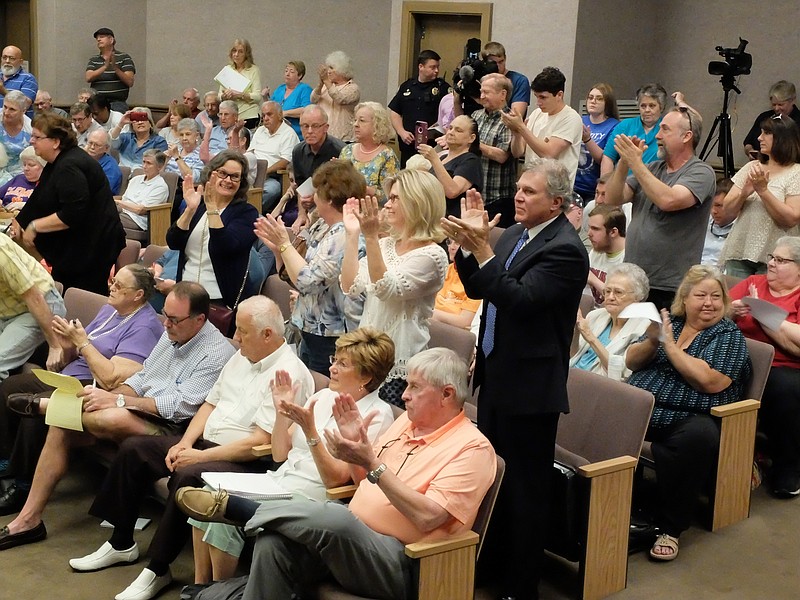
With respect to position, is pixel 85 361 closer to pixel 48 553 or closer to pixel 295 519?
pixel 48 553

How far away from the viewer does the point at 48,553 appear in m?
3.64

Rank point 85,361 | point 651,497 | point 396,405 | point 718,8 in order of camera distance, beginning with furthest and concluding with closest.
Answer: point 718,8
point 85,361
point 651,497
point 396,405

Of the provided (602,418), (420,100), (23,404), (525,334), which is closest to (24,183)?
(420,100)

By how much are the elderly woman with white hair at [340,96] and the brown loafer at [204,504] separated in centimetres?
479

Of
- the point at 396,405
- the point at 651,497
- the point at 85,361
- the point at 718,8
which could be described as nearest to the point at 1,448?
the point at 85,361

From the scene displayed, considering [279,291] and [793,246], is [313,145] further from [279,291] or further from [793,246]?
[793,246]

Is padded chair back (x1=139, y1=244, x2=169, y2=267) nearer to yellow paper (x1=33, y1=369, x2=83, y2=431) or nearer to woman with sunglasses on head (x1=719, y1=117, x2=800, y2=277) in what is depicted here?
yellow paper (x1=33, y1=369, x2=83, y2=431)

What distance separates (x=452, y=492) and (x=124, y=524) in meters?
1.35

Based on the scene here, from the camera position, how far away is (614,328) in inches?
158

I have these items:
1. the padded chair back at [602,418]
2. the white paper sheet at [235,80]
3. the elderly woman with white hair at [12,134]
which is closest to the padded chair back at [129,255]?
the elderly woman with white hair at [12,134]

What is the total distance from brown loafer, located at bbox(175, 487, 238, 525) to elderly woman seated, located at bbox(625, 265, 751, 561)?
1.58 m

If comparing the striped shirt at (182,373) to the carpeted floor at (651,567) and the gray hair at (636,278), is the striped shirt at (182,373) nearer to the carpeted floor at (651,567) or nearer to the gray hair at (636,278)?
the carpeted floor at (651,567)

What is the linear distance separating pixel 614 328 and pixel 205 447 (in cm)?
160

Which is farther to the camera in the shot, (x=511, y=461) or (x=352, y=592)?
(x=511, y=461)
